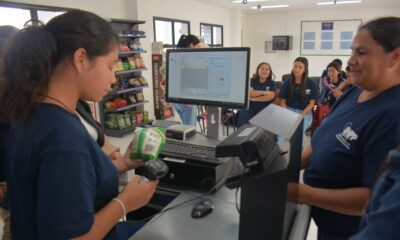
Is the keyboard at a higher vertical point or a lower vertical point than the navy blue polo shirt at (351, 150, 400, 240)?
lower

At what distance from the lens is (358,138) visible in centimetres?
107

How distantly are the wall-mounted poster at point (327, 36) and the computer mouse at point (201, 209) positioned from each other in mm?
10615

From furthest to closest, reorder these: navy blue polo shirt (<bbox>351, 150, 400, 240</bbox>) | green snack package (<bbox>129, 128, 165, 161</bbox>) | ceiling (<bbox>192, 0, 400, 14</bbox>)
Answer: ceiling (<bbox>192, 0, 400, 14</bbox>) < green snack package (<bbox>129, 128, 165, 161</bbox>) < navy blue polo shirt (<bbox>351, 150, 400, 240</bbox>)

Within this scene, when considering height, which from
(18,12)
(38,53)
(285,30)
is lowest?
(38,53)

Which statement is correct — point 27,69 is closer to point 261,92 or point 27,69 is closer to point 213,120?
point 213,120

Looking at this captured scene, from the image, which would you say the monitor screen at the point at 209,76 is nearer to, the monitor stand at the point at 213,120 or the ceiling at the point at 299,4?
the monitor stand at the point at 213,120

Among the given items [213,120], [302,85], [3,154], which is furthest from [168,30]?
[3,154]

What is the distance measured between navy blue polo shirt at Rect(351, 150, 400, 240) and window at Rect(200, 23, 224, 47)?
8.63m

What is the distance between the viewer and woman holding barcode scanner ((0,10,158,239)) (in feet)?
2.38

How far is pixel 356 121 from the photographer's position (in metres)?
1.12

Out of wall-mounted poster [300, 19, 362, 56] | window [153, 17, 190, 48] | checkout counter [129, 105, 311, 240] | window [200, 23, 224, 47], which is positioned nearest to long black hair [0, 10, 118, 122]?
checkout counter [129, 105, 311, 240]

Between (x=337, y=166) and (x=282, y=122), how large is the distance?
0.38m

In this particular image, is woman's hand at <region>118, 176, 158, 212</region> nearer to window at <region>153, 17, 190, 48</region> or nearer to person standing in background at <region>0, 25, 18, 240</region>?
person standing in background at <region>0, 25, 18, 240</region>

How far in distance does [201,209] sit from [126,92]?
15.9 ft
